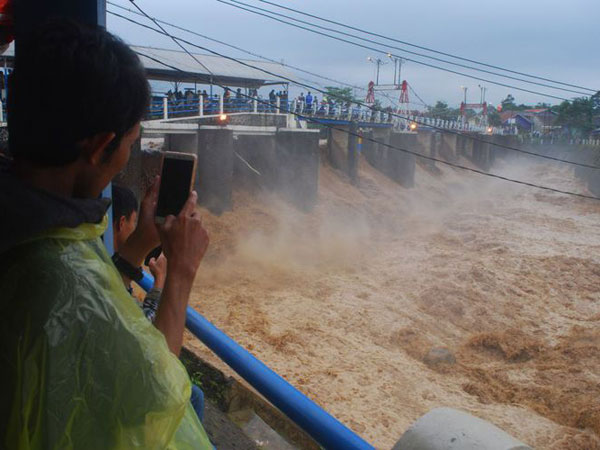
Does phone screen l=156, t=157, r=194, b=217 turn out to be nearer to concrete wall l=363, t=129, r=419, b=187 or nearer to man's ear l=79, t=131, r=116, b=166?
man's ear l=79, t=131, r=116, b=166

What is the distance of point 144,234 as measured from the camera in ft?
5.47

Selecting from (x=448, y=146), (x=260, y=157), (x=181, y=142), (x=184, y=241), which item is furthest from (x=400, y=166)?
(x=184, y=241)

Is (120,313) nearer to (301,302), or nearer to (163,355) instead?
(163,355)

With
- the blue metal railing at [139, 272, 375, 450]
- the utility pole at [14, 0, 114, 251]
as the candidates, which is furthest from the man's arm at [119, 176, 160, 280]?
the utility pole at [14, 0, 114, 251]

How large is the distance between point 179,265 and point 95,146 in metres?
0.36

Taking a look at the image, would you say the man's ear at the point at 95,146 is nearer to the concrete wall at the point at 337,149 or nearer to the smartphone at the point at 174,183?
the smartphone at the point at 174,183

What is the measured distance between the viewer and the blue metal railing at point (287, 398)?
1331 mm

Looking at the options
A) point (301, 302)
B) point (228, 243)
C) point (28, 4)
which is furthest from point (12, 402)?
point (228, 243)

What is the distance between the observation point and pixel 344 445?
1.31m

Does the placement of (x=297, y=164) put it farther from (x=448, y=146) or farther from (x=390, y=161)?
(x=448, y=146)

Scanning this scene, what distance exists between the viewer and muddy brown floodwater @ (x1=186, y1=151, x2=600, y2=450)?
8922mm

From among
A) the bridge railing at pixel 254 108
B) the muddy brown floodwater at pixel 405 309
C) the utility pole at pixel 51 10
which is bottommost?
the muddy brown floodwater at pixel 405 309

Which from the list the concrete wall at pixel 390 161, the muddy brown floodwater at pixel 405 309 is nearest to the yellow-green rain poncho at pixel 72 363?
the muddy brown floodwater at pixel 405 309

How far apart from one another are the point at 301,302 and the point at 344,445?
12.0m
